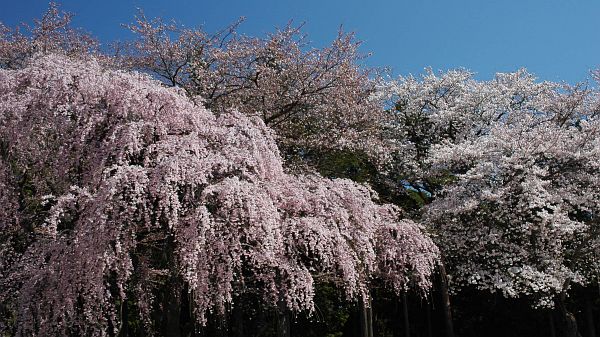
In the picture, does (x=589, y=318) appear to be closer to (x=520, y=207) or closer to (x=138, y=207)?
(x=520, y=207)

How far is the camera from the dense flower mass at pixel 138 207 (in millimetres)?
7234

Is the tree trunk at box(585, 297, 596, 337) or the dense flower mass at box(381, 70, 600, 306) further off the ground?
the dense flower mass at box(381, 70, 600, 306)


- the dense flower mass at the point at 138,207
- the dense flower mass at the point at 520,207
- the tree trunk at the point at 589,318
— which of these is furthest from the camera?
the tree trunk at the point at 589,318

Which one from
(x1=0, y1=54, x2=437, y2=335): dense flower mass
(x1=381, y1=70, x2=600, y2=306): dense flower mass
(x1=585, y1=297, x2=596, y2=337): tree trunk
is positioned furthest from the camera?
(x1=585, y1=297, x2=596, y2=337): tree trunk

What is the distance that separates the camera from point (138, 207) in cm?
760

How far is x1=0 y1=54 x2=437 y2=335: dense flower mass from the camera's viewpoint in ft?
23.7

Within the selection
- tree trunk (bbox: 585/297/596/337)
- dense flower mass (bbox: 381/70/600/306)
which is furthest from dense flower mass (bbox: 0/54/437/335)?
tree trunk (bbox: 585/297/596/337)

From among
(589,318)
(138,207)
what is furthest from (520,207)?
(138,207)

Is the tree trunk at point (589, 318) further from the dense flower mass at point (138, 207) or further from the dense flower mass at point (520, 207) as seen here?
the dense flower mass at point (138, 207)

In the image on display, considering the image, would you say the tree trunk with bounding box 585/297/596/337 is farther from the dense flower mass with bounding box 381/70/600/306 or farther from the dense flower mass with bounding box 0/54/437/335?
the dense flower mass with bounding box 0/54/437/335

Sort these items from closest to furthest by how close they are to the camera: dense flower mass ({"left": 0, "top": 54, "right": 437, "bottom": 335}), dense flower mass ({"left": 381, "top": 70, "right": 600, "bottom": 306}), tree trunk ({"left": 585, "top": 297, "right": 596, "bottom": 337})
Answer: dense flower mass ({"left": 0, "top": 54, "right": 437, "bottom": 335})
dense flower mass ({"left": 381, "top": 70, "right": 600, "bottom": 306})
tree trunk ({"left": 585, "top": 297, "right": 596, "bottom": 337})

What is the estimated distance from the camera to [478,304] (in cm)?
1903

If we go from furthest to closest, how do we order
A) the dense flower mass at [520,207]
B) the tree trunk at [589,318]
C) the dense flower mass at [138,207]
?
the tree trunk at [589,318] → the dense flower mass at [520,207] → the dense flower mass at [138,207]

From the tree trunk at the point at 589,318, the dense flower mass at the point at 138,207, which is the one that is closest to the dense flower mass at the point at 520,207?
the tree trunk at the point at 589,318
